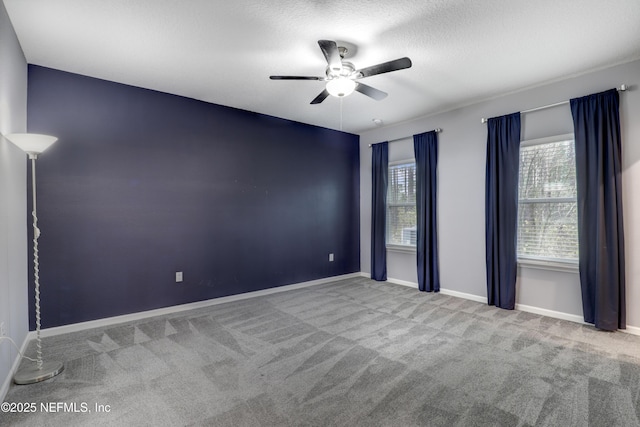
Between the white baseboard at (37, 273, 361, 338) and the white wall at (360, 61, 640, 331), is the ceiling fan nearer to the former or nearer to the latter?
the white wall at (360, 61, 640, 331)

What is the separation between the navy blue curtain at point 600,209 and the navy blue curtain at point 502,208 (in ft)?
2.04

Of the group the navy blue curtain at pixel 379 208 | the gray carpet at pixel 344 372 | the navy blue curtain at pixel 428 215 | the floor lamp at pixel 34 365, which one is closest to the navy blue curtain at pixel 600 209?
the gray carpet at pixel 344 372

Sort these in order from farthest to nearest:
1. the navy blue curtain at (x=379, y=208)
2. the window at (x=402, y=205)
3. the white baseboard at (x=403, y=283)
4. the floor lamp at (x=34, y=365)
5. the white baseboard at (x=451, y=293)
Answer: the navy blue curtain at (x=379, y=208) → the window at (x=402, y=205) → the white baseboard at (x=403, y=283) → the white baseboard at (x=451, y=293) → the floor lamp at (x=34, y=365)

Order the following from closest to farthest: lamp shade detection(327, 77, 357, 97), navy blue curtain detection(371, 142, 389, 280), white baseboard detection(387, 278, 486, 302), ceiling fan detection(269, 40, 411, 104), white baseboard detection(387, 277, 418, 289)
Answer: ceiling fan detection(269, 40, 411, 104), lamp shade detection(327, 77, 357, 97), white baseboard detection(387, 278, 486, 302), white baseboard detection(387, 277, 418, 289), navy blue curtain detection(371, 142, 389, 280)

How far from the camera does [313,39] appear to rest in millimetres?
2662

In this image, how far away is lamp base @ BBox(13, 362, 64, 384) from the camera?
2242 millimetres

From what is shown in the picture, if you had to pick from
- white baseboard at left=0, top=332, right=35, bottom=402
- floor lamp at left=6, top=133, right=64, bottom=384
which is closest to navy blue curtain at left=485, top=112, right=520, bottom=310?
floor lamp at left=6, top=133, right=64, bottom=384

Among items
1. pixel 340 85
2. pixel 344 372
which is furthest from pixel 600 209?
pixel 344 372

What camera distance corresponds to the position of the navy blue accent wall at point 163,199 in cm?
320

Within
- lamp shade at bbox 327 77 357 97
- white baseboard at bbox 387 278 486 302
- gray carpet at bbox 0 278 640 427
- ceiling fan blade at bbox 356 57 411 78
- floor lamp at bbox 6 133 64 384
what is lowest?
gray carpet at bbox 0 278 640 427

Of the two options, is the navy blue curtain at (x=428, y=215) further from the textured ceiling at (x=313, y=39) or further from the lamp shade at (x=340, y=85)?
the lamp shade at (x=340, y=85)

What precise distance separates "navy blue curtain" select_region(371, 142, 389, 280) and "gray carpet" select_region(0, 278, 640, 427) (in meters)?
1.80

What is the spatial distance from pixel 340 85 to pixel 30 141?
96.0 inches

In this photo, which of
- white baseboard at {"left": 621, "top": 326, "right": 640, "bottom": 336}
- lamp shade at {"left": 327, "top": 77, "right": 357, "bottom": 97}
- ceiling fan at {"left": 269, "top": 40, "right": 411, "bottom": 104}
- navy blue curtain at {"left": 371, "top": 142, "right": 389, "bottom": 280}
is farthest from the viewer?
navy blue curtain at {"left": 371, "top": 142, "right": 389, "bottom": 280}
